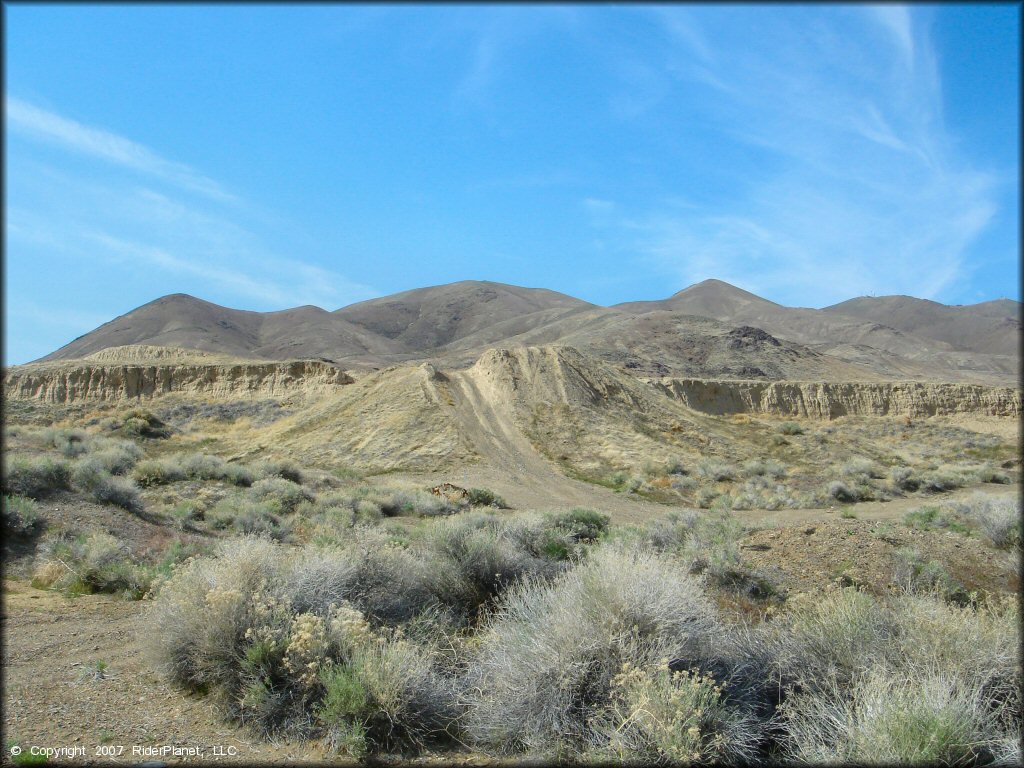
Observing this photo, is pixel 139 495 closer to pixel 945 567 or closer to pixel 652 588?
pixel 652 588

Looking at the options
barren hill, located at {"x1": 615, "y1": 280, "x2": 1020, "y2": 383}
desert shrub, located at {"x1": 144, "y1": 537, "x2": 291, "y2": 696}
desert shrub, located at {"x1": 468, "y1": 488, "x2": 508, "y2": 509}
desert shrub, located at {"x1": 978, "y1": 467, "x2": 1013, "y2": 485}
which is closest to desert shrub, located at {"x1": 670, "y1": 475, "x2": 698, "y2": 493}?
desert shrub, located at {"x1": 468, "y1": 488, "x2": 508, "y2": 509}

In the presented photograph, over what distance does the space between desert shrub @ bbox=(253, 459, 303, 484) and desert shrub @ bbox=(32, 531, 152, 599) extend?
10.8m

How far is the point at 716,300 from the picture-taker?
187125 millimetres

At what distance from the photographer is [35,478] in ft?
44.5

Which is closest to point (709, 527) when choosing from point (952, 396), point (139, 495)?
point (139, 495)

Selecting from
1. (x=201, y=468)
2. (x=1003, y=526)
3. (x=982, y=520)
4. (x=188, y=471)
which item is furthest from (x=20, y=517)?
(x=982, y=520)

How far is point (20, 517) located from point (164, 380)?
39948 millimetres

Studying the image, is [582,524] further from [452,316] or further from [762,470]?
[452,316]

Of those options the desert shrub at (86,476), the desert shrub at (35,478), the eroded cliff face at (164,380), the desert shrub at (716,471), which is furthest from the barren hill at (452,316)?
the desert shrub at (35,478)

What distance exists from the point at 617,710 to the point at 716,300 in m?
194

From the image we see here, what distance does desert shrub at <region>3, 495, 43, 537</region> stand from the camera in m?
10.9

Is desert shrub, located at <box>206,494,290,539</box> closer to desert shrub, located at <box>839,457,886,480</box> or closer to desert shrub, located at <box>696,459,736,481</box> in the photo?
desert shrub, located at <box>696,459,736,481</box>

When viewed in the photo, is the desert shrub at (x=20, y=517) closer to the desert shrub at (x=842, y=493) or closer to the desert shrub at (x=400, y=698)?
the desert shrub at (x=400, y=698)

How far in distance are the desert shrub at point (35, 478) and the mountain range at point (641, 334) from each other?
6048 cm
